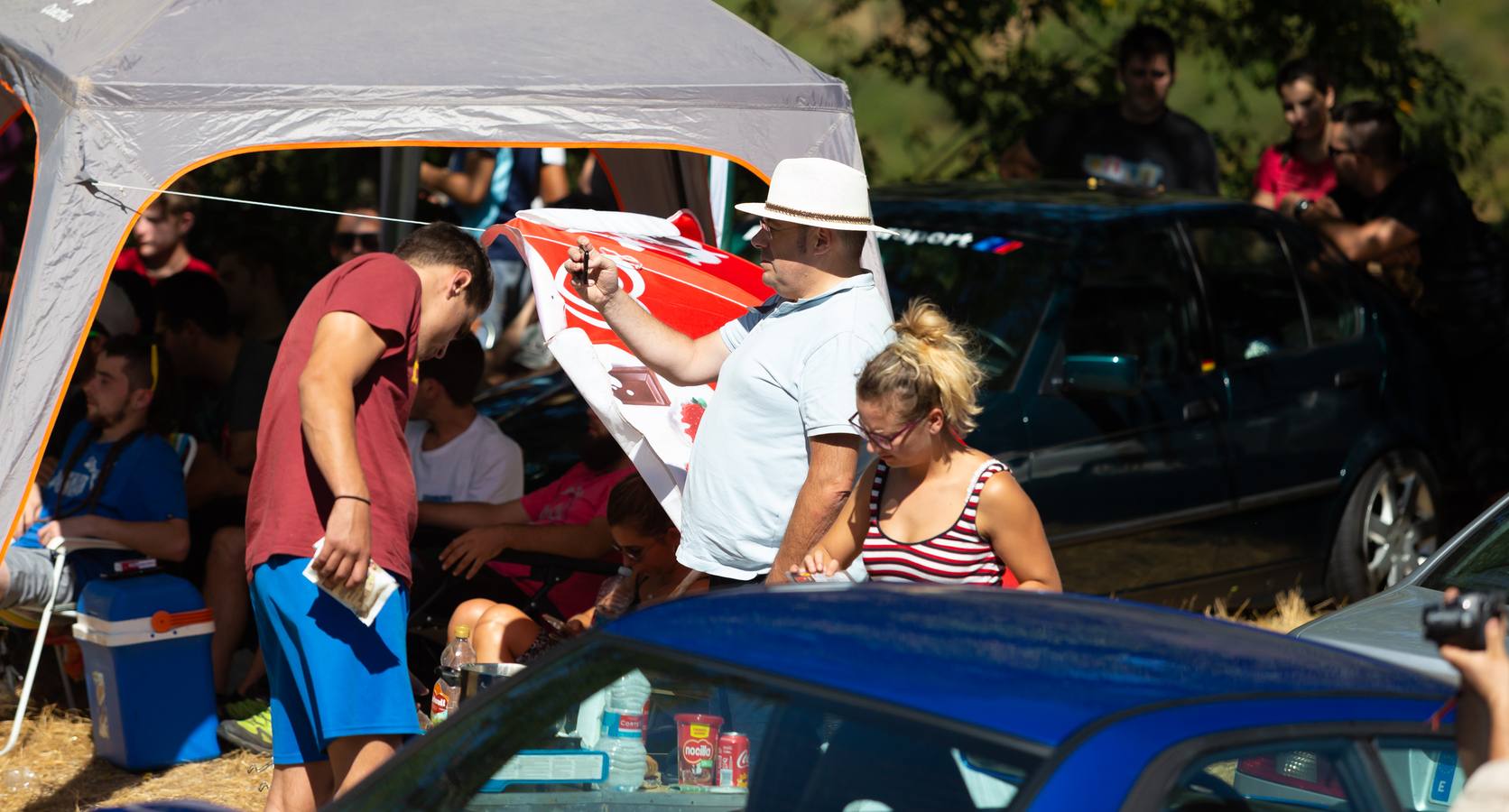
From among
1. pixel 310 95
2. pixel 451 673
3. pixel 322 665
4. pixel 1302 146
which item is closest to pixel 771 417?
pixel 322 665

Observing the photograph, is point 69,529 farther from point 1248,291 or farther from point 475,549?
point 1248,291

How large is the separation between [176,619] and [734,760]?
3.26 meters

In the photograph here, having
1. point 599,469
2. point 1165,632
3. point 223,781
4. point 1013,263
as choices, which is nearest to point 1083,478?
point 1013,263

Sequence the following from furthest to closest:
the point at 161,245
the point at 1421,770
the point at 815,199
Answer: the point at 161,245
the point at 815,199
the point at 1421,770

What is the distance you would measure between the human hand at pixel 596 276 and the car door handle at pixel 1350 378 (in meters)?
3.65

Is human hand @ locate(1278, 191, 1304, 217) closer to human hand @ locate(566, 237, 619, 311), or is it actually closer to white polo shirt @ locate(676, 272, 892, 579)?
white polo shirt @ locate(676, 272, 892, 579)

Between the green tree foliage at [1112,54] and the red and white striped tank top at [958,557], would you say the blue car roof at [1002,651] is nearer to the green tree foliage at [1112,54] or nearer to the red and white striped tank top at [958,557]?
the red and white striped tank top at [958,557]

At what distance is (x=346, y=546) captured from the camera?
362 cm

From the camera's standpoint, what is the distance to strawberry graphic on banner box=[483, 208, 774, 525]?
14.9 feet

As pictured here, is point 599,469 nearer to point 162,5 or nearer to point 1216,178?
point 162,5

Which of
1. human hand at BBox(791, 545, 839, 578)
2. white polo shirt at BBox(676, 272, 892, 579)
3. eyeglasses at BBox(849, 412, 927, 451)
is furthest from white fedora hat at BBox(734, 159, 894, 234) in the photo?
human hand at BBox(791, 545, 839, 578)

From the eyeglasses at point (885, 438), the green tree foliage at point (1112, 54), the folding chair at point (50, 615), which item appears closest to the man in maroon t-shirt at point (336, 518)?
the eyeglasses at point (885, 438)

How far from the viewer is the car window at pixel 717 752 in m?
2.14

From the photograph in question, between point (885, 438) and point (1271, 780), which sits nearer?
point (1271, 780)
